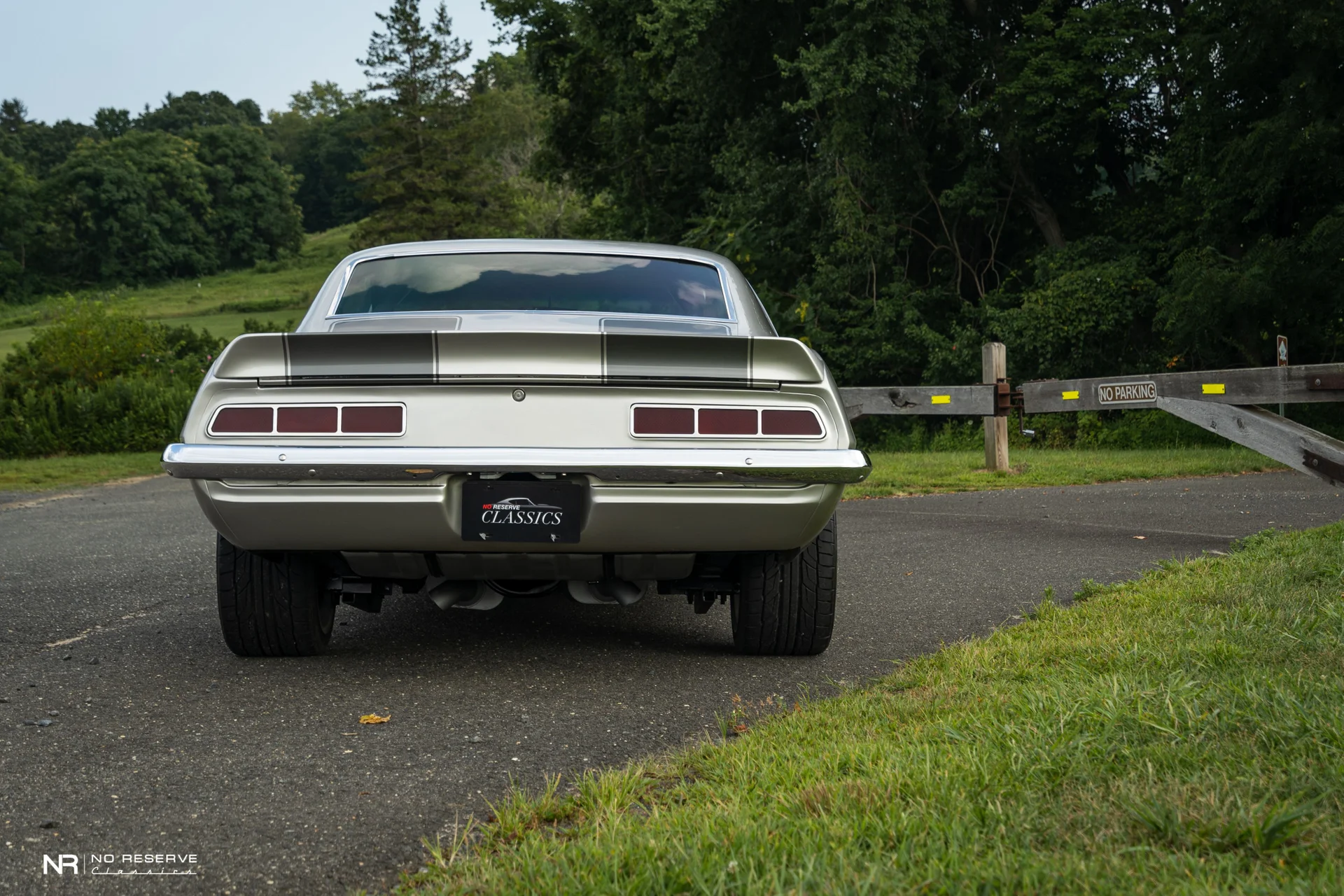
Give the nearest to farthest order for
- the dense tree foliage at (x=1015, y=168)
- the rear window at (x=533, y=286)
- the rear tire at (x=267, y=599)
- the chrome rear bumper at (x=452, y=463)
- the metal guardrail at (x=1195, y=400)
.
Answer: the chrome rear bumper at (x=452, y=463)
the rear tire at (x=267, y=599)
the rear window at (x=533, y=286)
the metal guardrail at (x=1195, y=400)
the dense tree foliage at (x=1015, y=168)

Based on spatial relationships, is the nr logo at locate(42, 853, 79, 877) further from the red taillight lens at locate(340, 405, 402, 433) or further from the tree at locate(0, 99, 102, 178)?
the tree at locate(0, 99, 102, 178)

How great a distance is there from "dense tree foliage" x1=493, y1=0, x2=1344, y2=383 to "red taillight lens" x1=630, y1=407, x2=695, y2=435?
15.1m

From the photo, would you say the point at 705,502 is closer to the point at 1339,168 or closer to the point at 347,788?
the point at 347,788

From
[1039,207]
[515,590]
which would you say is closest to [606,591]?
[515,590]

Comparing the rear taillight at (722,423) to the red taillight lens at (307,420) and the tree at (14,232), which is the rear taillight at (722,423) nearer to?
the red taillight lens at (307,420)

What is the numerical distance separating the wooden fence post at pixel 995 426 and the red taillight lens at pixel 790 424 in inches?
324

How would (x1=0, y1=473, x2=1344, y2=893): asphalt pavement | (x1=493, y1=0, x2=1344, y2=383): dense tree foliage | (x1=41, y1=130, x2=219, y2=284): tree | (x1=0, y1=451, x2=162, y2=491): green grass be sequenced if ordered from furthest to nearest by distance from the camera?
(x1=41, y1=130, x2=219, y2=284): tree
(x1=493, y1=0, x2=1344, y2=383): dense tree foliage
(x1=0, y1=451, x2=162, y2=491): green grass
(x1=0, y1=473, x2=1344, y2=893): asphalt pavement

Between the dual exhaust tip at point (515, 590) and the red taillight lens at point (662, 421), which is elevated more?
the red taillight lens at point (662, 421)

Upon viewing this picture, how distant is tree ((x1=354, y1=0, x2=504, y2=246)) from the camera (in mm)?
65875

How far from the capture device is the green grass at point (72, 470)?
15992mm

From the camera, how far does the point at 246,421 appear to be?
3.78 metres

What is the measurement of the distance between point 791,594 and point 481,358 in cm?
142

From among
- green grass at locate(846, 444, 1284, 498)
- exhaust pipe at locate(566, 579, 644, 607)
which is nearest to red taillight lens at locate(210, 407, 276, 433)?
exhaust pipe at locate(566, 579, 644, 607)

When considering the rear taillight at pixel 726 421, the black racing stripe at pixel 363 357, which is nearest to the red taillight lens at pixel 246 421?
the black racing stripe at pixel 363 357
